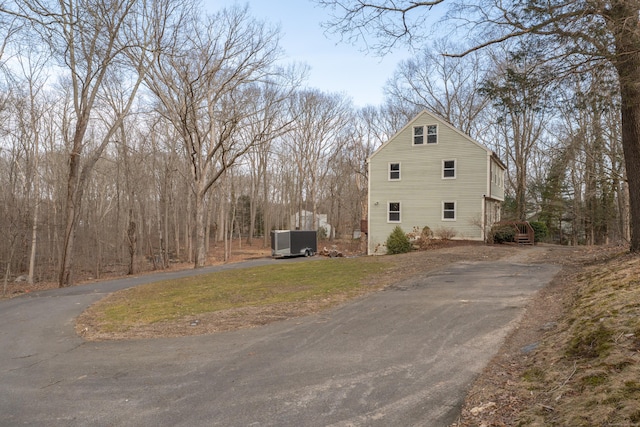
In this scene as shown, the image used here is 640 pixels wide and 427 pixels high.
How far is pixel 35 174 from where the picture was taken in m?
20.9

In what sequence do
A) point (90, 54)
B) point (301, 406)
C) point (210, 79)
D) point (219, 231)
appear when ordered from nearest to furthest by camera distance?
1. point (301, 406)
2. point (90, 54)
3. point (210, 79)
4. point (219, 231)

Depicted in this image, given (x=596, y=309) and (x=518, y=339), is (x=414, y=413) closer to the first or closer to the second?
(x=518, y=339)

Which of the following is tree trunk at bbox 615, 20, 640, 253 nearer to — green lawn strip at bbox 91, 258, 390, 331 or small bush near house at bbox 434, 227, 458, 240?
green lawn strip at bbox 91, 258, 390, 331

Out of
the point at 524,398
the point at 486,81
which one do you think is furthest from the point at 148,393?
the point at 486,81

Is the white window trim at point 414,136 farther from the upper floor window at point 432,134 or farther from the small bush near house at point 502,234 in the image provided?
the small bush near house at point 502,234

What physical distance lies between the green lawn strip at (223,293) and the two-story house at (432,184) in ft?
33.8

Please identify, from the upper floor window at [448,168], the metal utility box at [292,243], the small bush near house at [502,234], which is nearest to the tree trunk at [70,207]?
the metal utility box at [292,243]

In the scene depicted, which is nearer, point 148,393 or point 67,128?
point 148,393

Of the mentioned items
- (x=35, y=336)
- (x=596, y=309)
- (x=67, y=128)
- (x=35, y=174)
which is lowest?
(x=35, y=336)

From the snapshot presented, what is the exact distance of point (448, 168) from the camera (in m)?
22.6

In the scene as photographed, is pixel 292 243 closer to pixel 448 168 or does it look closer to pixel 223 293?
pixel 448 168

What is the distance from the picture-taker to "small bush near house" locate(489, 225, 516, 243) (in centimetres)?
2106

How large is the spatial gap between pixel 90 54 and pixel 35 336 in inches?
472

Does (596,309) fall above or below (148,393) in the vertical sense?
above
